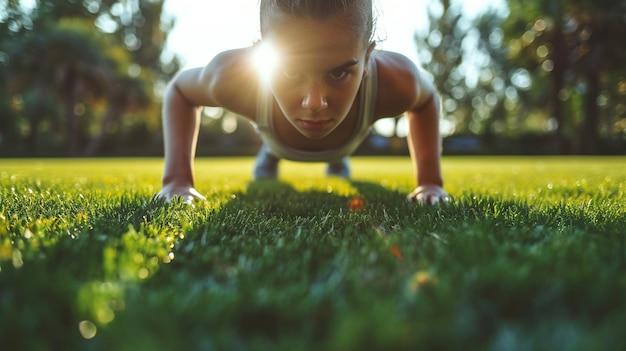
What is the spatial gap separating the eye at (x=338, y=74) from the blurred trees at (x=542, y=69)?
97.3 ft

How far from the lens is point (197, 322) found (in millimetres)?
932

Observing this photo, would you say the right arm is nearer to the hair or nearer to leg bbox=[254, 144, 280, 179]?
the hair

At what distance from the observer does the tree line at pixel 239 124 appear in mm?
28047

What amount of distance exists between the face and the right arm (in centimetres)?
74

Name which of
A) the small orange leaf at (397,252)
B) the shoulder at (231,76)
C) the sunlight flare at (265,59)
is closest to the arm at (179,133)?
the shoulder at (231,76)

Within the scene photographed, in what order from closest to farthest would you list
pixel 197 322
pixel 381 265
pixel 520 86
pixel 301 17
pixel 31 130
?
1. pixel 197 322
2. pixel 381 265
3. pixel 301 17
4. pixel 31 130
5. pixel 520 86

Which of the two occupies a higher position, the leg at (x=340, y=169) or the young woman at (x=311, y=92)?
the young woman at (x=311, y=92)

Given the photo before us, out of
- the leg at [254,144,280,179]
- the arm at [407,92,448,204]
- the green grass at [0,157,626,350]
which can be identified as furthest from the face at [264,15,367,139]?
the leg at [254,144,280,179]

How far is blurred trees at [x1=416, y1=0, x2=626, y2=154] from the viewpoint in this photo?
27.4m

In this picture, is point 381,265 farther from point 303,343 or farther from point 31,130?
point 31,130

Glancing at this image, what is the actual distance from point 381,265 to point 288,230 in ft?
2.26

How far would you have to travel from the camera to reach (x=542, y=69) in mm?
31281

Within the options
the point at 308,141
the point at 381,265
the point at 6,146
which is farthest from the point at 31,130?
the point at 381,265

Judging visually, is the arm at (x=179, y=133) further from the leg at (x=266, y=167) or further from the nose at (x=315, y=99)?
the leg at (x=266, y=167)
